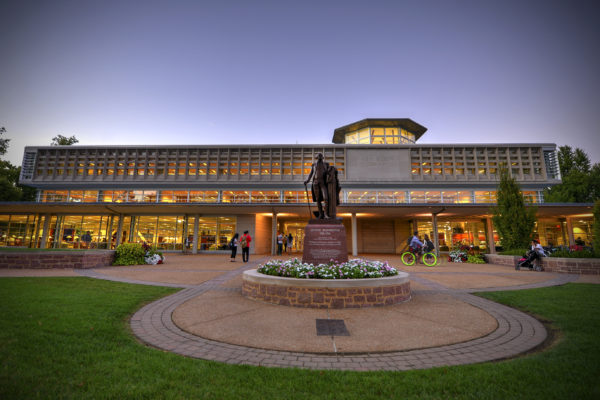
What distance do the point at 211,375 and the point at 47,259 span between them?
13.1m

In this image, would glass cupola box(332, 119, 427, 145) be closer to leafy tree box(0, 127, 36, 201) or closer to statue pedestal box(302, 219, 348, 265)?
statue pedestal box(302, 219, 348, 265)

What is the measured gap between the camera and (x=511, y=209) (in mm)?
15766

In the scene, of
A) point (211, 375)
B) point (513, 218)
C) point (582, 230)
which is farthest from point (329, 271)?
point (582, 230)

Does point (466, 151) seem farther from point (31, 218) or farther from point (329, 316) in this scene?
point (31, 218)

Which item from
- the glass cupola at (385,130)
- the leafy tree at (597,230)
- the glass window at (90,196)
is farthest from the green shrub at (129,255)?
the glass cupola at (385,130)

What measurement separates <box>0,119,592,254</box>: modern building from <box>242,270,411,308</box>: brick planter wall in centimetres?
1825

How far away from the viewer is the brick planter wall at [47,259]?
11062 millimetres

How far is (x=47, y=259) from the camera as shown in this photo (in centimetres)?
1130

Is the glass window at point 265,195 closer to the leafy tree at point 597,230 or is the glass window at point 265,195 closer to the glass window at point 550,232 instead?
the leafy tree at point 597,230

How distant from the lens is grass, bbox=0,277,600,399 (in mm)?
2449

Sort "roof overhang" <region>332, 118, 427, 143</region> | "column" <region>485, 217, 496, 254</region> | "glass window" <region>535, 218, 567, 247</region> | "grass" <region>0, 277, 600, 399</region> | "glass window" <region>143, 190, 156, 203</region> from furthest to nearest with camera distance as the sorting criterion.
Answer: "roof overhang" <region>332, 118, 427, 143</region> → "glass window" <region>143, 190, 156, 203</region> → "glass window" <region>535, 218, 567, 247</region> → "column" <region>485, 217, 496, 254</region> → "grass" <region>0, 277, 600, 399</region>

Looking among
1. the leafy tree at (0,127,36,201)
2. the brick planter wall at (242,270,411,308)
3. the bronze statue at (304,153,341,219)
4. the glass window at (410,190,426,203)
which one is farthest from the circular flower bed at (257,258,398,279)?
the leafy tree at (0,127,36,201)

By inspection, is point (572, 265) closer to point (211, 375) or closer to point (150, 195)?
point (211, 375)

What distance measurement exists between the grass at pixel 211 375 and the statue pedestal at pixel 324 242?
462 centimetres
